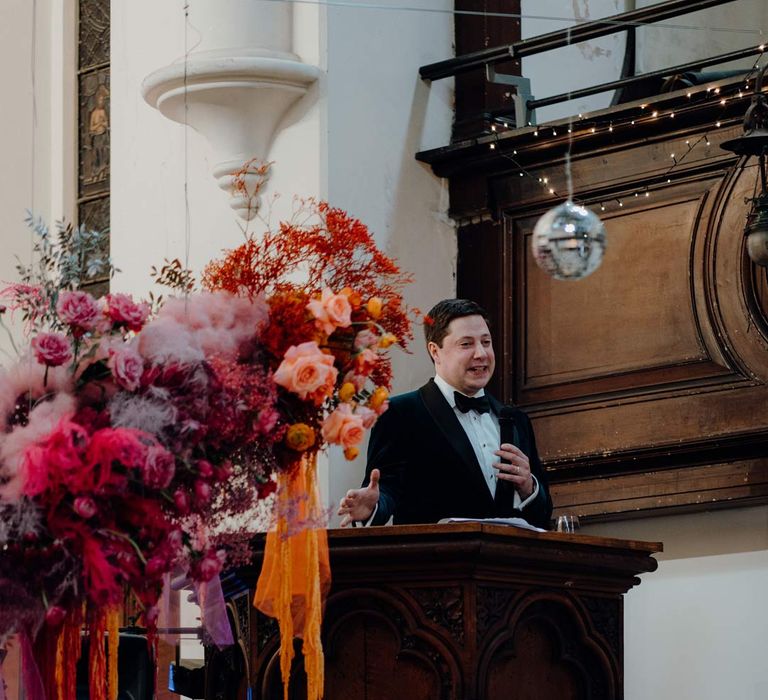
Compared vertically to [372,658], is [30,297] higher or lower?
higher

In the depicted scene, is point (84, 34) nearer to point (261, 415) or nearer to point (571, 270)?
point (571, 270)

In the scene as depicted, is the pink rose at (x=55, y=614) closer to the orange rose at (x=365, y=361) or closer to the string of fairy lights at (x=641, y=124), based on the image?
the orange rose at (x=365, y=361)

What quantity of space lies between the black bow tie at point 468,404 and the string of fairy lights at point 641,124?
169 centimetres

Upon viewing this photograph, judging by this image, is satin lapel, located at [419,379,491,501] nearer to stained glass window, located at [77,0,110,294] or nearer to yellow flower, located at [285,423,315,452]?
yellow flower, located at [285,423,315,452]

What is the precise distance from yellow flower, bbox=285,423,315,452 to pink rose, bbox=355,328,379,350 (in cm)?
25

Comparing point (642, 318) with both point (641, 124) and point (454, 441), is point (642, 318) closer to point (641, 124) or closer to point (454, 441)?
point (641, 124)

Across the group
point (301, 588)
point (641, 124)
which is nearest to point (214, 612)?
point (301, 588)

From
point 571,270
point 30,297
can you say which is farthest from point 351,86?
point 30,297

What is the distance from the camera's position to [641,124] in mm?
6926

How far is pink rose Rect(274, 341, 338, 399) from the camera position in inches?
145

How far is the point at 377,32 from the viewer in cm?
750

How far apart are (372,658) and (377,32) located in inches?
146

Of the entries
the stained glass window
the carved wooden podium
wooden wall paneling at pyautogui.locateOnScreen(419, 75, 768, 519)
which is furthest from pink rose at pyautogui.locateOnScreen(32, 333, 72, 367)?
the stained glass window

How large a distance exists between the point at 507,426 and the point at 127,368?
2.20 m
